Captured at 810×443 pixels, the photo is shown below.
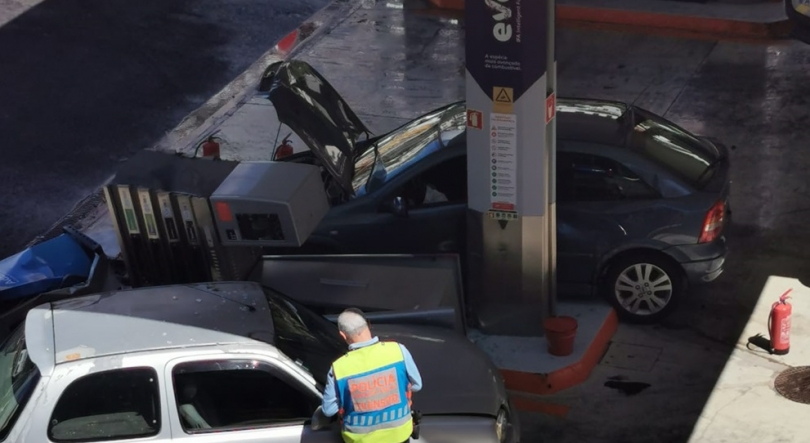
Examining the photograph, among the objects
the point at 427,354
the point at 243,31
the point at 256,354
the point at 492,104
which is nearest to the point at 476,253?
the point at 492,104

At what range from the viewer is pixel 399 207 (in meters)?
9.88

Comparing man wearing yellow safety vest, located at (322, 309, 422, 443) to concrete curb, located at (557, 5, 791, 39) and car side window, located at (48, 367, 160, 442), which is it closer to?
car side window, located at (48, 367, 160, 442)

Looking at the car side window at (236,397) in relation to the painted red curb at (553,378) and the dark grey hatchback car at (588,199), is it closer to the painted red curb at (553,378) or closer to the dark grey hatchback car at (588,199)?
the painted red curb at (553,378)

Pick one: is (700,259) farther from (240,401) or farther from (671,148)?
(240,401)

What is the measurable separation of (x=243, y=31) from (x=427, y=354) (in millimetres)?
10676

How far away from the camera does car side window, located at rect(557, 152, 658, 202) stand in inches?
383

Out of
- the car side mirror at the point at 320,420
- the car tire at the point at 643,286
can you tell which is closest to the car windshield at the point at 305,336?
the car side mirror at the point at 320,420

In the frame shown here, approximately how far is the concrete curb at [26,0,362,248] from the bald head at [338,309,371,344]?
20.6 ft

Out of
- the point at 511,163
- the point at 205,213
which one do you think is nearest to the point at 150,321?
the point at 205,213

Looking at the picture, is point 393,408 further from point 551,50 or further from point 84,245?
point 84,245

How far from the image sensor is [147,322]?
23.1 ft

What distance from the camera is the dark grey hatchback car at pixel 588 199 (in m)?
9.70

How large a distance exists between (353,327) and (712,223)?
433 cm

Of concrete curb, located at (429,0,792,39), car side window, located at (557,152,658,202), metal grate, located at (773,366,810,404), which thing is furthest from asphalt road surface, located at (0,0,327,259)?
metal grate, located at (773,366,810,404)
